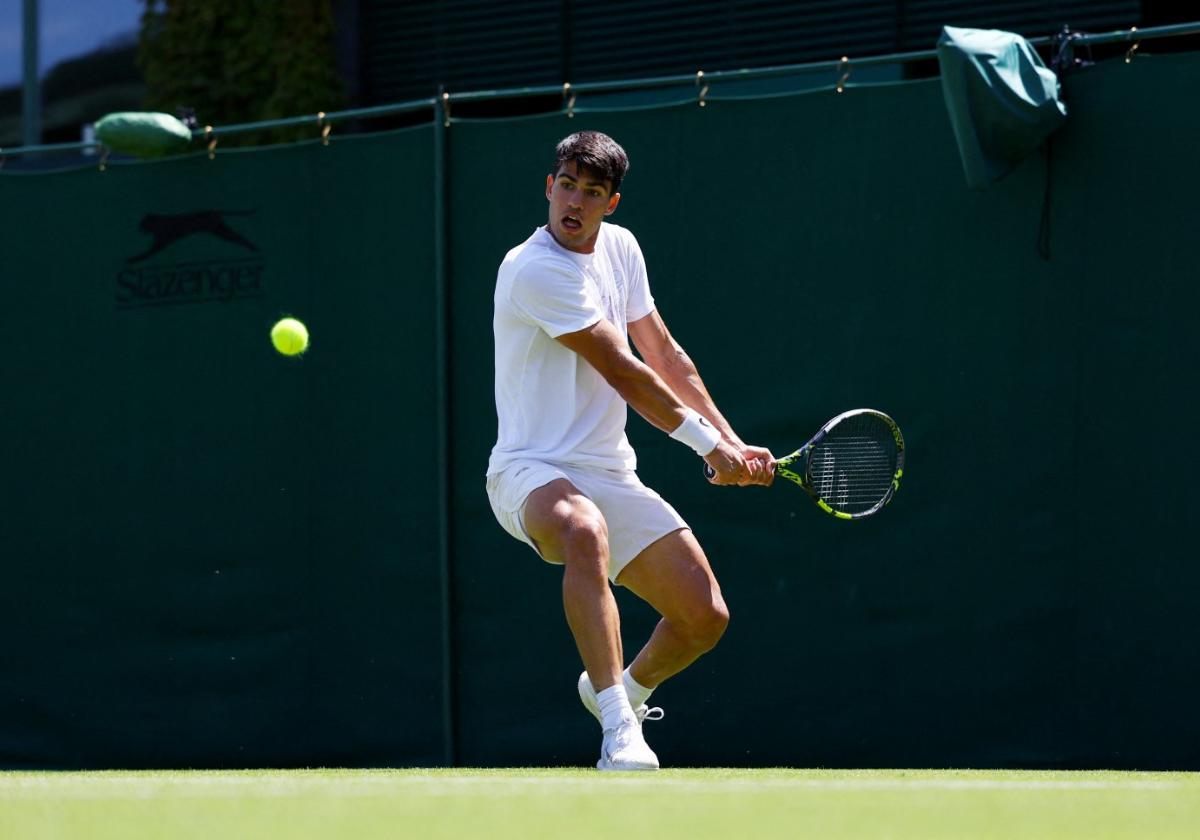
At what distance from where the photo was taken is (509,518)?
5340 mm

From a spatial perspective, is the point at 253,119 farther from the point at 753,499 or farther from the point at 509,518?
the point at 509,518

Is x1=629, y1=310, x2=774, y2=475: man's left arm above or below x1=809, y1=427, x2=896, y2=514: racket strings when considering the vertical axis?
above

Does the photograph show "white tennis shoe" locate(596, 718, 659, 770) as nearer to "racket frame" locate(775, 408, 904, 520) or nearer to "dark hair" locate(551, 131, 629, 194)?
"racket frame" locate(775, 408, 904, 520)

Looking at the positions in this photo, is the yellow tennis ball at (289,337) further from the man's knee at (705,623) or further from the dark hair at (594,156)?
the man's knee at (705,623)

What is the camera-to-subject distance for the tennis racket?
5516 mm

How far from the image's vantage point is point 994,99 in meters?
5.86

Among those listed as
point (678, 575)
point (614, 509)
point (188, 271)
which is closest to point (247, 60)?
point (188, 271)

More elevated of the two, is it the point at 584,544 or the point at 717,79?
the point at 717,79

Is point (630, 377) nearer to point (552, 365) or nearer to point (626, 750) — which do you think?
point (552, 365)

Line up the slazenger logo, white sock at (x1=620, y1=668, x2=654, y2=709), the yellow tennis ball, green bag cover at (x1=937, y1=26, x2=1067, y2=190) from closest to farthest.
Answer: white sock at (x1=620, y1=668, x2=654, y2=709), green bag cover at (x1=937, y1=26, x2=1067, y2=190), the yellow tennis ball, the slazenger logo

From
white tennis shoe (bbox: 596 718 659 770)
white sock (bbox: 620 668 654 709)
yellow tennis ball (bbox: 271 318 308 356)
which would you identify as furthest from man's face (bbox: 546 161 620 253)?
yellow tennis ball (bbox: 271 318 308 356)

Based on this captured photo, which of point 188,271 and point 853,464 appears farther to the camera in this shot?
point 188,271

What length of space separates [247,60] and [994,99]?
539 centimetres

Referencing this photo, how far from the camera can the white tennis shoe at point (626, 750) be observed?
16.3 ft
